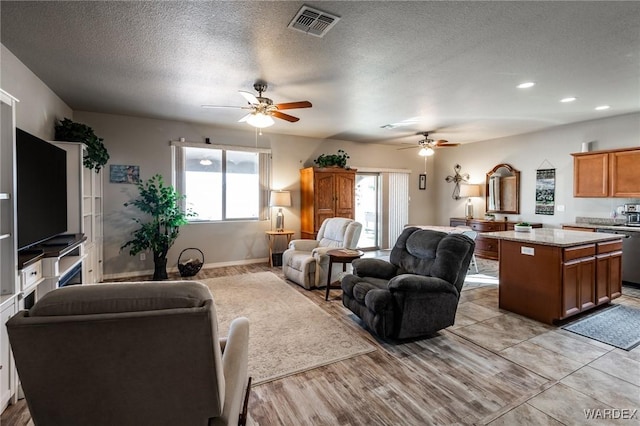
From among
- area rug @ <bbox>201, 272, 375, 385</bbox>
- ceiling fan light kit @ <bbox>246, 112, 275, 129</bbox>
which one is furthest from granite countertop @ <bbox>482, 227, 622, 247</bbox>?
ceiling fan light kit @ <bbox>246, 112, 275, 129</bbox>

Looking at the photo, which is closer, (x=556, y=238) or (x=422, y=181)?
(x=556, y=238)

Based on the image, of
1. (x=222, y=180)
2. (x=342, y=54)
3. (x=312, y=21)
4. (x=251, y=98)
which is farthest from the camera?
(x=222, y=180)

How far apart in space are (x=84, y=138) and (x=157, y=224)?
59.3 inches

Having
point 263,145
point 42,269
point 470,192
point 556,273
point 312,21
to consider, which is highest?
point 312,21

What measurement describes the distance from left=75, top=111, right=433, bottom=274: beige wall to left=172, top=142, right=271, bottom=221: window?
0.16 m

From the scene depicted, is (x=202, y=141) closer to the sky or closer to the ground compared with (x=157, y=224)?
closer to the sky

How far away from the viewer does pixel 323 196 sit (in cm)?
626

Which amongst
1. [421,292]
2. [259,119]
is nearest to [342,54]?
[259,119]

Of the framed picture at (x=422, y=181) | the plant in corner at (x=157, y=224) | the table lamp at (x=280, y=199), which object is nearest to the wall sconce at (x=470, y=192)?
the framed picture at (x=422, y=181)

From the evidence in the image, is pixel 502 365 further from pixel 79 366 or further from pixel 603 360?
pixel 79 366

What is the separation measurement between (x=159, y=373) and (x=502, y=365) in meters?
2.52

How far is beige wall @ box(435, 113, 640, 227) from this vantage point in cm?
515

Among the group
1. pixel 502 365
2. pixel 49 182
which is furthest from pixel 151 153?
pixel 502 365

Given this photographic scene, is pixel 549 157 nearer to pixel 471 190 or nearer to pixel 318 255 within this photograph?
pixel 471 190
